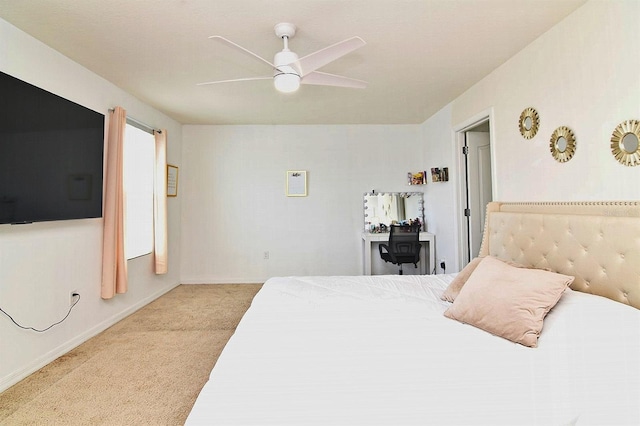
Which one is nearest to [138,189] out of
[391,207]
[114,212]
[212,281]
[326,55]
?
[114,212]

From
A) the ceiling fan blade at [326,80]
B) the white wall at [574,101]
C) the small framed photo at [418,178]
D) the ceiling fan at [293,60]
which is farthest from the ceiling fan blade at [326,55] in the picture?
the small framed photo at [418,178]

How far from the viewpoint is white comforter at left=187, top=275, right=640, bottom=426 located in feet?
3.13

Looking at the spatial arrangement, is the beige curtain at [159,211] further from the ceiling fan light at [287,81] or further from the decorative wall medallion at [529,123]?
the decorative wall medallion at [529,123]

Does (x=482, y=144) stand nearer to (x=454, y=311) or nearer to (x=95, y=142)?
(x=454, y=311)

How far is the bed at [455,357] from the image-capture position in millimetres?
965

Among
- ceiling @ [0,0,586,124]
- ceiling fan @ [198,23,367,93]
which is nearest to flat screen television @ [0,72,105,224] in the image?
ceiling @ [0,0,586,124]

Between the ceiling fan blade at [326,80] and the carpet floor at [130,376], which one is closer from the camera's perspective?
the carpet floor at [130,376]

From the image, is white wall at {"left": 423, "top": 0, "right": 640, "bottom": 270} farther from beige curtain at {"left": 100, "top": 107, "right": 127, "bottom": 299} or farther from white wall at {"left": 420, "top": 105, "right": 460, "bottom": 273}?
beige curtain at {"left": 100, "top": 107, "right": 127, "bottom": 299}

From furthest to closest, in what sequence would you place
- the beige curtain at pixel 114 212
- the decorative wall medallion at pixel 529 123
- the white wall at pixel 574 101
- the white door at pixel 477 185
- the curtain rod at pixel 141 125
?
the white door at pixel 477 185 → the curtain rod at pixel 141 125 → the beige curtain at pixel 114 212 → the decorative wall medallion at pixel 529 123 → the white wall at pixel 574 101

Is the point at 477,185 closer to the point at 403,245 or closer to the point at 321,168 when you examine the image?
the point at 403,245

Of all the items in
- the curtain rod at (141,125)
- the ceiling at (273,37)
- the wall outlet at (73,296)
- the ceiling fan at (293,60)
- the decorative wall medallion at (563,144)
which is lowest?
the wall outlet at (73,296)

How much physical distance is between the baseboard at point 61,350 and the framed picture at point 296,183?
2415 mm

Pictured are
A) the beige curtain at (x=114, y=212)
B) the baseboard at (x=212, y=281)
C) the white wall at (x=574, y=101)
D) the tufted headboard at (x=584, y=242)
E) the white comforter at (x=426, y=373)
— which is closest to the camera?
the white comforter at (x=426, y=373)

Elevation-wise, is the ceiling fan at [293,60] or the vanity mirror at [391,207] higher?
the ceiling fan at [293,60]
